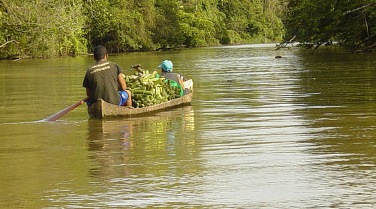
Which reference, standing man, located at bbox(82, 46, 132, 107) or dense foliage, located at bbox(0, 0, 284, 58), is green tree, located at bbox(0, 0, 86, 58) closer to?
dense foliage, located at bbox(0, 0, 284, 58)

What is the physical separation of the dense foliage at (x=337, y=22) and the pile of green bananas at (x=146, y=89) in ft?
71.5

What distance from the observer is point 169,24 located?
92.2 m

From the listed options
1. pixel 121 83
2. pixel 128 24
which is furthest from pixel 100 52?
pixel 128 24

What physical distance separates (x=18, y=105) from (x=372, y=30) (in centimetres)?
2419

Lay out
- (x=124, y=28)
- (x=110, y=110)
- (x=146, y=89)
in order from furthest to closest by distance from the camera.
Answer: (x=124, y=28) < (x=146, y=89) < (x=110, y=110)

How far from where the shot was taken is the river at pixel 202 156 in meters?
7.58

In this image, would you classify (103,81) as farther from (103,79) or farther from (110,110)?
(110,110)

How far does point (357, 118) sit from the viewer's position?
45.3 ft

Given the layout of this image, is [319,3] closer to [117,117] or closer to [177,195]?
[117,117]

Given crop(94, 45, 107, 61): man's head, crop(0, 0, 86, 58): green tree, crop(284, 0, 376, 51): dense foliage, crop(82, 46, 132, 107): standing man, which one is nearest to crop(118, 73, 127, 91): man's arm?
crop(82, 46, 132, 107): standing man

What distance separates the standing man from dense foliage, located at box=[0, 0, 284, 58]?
19914mm

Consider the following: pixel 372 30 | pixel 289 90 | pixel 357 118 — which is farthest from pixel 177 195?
pixel 372 30

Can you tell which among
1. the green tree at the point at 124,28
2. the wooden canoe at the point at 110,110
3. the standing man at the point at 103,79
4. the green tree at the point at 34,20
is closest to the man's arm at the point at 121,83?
the standing man at the point at 103,79

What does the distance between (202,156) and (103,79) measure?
16.4 feet
